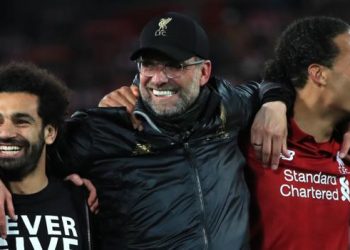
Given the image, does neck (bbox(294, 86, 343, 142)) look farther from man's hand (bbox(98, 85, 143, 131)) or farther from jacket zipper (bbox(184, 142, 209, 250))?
man's hand (bbox(98, 85, 143, 131))

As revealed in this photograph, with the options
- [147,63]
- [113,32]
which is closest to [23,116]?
[147,63]

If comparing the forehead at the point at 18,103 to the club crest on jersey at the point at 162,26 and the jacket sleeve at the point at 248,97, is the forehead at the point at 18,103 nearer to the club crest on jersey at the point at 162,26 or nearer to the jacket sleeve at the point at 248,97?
the club crest on jersey at the point at 162,26

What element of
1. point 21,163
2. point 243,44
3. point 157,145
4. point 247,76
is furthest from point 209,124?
point 243,44

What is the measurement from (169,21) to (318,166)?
86cm

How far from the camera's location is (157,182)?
Result: 3.06 meters

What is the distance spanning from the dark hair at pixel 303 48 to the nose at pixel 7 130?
1.19 meters

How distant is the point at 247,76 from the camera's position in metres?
9.36

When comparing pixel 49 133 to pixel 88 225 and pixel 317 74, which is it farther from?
pixel 317 74

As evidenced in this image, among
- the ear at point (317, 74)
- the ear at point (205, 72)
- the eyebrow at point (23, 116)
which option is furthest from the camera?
the ear at point (317, 74)

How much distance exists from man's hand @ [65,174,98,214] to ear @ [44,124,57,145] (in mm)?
158

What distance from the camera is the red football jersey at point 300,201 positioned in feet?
10.7

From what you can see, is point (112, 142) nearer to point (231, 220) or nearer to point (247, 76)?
point (231, 220)

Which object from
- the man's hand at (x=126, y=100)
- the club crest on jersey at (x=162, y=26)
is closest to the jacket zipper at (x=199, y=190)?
the man's hand at (x=126, y=100)

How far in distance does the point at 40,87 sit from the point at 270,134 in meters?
0.91
